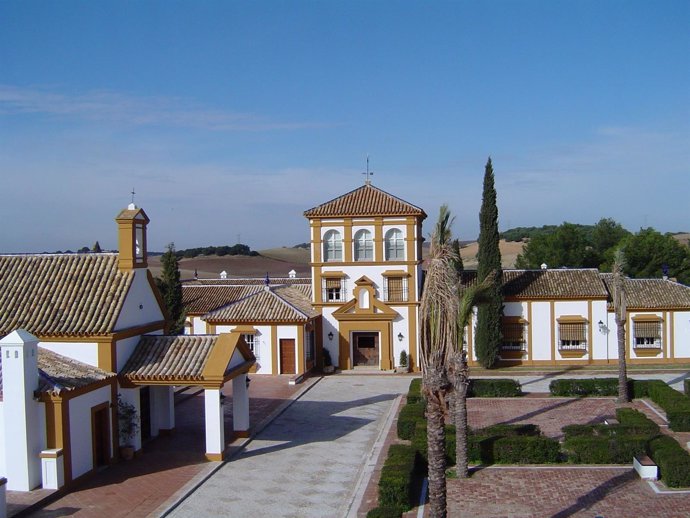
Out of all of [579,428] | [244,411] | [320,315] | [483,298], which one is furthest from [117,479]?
[320,315]

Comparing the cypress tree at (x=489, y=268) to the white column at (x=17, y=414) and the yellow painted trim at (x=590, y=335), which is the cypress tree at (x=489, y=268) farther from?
the white column at (x=17, y=414)

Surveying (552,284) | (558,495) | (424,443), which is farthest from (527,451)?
(552,284)

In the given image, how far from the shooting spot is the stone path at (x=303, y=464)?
16.3 metres

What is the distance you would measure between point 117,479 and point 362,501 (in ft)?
21.4

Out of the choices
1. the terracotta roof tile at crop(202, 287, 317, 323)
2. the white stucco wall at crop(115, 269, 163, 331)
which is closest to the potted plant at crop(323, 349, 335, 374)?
the terracotta roof tile at crop(202, 287, 317, 323)

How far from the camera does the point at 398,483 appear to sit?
51.7ft

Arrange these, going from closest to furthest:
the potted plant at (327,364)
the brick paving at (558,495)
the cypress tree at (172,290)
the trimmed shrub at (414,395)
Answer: the brick paving at (558,495), the trimmed shrub at (414,395), the potted plant at (327,364), the cypress tree at (172,290)

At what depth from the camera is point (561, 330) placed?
36.1 metres

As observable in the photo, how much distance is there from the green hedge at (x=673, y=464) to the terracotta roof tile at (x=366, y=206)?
756 inches

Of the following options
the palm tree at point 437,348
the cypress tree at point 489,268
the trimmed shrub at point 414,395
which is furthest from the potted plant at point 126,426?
the cypress tree at point 489,268

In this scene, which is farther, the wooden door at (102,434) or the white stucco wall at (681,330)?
the white stucco wall at (681,330)

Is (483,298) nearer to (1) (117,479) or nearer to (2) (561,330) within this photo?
(1) (117,479)

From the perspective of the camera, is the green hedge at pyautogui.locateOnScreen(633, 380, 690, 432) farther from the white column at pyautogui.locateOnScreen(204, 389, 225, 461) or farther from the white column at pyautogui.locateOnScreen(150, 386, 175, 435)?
the white column at pyautogui.locateOnScreen(150, 386, 175, 435)

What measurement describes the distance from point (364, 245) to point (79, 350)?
1862cm
